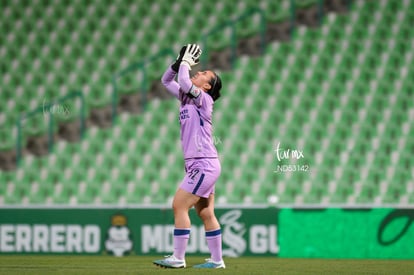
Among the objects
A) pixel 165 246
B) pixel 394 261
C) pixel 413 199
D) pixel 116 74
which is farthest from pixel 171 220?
pixel 116 74

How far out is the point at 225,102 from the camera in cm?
1214

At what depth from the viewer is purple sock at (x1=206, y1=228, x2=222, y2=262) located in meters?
6.48

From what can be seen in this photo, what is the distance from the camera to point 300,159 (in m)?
10.9

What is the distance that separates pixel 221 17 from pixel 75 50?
2488 mm

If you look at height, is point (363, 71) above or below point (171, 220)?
above

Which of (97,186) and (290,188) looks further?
(97,186)

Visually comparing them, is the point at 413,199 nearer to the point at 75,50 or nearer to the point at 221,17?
the point at 221,17

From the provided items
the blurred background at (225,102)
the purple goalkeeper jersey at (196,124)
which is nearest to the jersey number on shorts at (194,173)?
the purple goalkeeper jersey at (196,124)

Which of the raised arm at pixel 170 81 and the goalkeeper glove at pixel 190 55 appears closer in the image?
the goalkeeper glove at pixel 190 55

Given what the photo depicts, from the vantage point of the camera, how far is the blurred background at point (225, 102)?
36.4ft

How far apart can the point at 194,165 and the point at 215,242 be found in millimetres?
626

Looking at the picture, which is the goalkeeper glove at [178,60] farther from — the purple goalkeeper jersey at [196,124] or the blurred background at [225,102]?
the blurred background at [225,102]

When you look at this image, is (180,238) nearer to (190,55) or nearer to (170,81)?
(170,81)

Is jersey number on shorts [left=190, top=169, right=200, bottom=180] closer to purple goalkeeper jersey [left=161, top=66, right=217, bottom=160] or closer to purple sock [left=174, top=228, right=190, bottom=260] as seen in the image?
purple goalkeeper jersey [left=161, top=66, right=217, bottom=160]
